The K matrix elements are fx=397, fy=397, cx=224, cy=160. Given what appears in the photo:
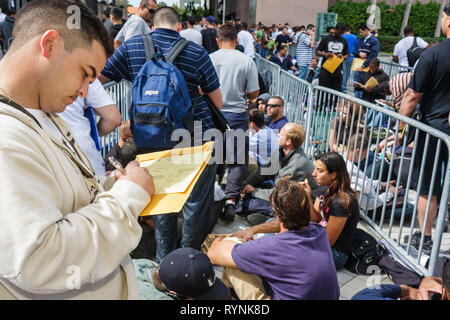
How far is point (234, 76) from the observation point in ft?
15.1

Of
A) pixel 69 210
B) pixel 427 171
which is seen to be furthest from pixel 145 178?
pixel 427 171

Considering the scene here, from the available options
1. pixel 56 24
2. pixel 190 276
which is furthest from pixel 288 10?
pixel 56 24

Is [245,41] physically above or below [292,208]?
above

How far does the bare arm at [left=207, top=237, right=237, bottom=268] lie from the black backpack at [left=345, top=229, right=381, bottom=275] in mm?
1238

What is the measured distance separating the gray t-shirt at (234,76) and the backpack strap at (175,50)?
1.56 meters

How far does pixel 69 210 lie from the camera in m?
1.05

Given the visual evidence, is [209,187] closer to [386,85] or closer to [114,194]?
[114,194]

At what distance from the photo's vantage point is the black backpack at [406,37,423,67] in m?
9.94

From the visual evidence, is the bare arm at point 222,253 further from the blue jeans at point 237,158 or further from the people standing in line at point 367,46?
the people standing in line at point 367,46

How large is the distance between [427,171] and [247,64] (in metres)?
2.26

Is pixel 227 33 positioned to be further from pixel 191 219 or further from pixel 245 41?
pixel 245 41

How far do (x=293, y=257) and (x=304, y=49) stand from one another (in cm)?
971

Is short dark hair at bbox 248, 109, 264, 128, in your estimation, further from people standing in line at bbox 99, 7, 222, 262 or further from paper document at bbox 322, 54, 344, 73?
paper document at bbox 322, 54, 344, 73

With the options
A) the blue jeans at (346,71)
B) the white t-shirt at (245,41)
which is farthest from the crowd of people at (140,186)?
the blue jeans at (346,71)
